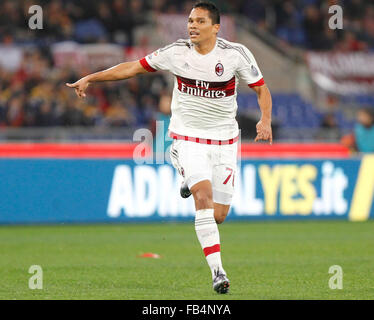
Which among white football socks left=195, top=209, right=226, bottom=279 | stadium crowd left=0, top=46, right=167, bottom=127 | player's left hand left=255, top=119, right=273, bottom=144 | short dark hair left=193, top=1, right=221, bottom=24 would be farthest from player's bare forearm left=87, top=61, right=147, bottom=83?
stadium crowd left=0, top=46, right=167, bottom=127

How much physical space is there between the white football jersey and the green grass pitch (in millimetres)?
1434

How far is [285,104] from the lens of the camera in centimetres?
2378

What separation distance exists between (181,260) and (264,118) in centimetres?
313

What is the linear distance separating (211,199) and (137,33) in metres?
15.8

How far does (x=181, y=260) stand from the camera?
11.1 metres

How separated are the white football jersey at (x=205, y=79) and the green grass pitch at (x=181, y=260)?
4.71ft

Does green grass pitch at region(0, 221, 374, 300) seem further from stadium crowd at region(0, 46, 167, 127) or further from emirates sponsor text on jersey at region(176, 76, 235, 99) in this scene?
stadium crowd at region(0, 46, 167, 127)

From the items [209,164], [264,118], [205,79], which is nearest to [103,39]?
[205,79]

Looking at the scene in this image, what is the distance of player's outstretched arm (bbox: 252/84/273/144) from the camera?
833cm

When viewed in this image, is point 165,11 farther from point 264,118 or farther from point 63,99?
point 264,118

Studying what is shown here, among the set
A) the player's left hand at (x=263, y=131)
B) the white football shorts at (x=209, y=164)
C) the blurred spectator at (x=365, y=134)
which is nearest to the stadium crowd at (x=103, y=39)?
the blurred spectator at (x=365, y=134)
